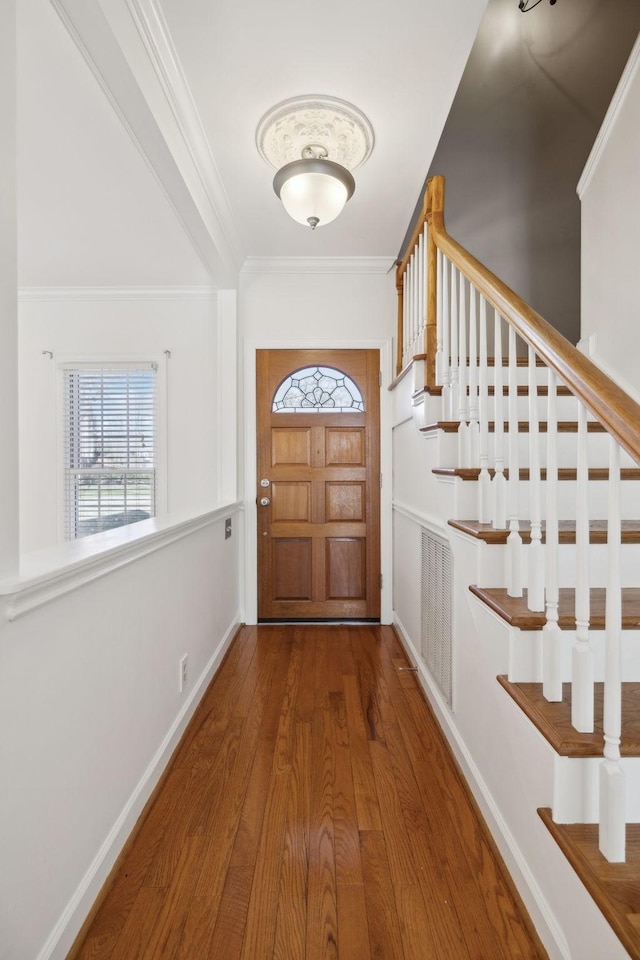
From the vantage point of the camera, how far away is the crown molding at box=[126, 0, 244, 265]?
1.46 metres

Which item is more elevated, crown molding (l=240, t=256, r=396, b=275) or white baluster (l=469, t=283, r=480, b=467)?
crown molding (l=240, t=256, r=396, b=275)

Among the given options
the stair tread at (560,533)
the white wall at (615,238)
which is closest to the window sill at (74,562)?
the stair tread at (560,533)

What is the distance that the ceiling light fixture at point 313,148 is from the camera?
1.97m

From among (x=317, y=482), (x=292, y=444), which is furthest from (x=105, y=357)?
(x=317, y=482)

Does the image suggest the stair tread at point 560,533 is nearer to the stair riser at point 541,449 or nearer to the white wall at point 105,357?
the stair riser at point 541,449

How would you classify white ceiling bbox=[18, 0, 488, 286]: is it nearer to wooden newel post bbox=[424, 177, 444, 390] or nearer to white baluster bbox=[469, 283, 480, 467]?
wooden newel post bbox=[424, 177, 444, 390]

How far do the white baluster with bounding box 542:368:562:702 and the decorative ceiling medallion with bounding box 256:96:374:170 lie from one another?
62.6 inches

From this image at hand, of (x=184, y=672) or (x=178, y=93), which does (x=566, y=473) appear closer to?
(x=184, y=672)

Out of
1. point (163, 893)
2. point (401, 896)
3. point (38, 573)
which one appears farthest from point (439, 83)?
point (163, 893)

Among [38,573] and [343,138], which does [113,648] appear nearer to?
[38,573]

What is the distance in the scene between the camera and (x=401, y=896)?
1.27 metres

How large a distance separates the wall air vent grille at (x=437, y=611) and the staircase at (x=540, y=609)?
2cm

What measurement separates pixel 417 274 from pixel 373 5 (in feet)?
4.10

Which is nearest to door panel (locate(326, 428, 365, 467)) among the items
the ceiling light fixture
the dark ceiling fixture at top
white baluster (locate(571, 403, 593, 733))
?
the ceiling light fixture
